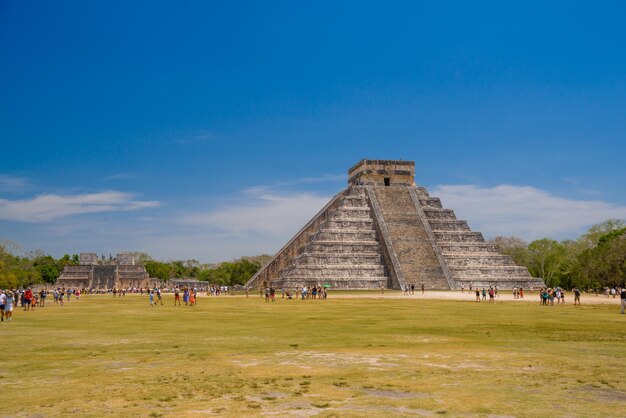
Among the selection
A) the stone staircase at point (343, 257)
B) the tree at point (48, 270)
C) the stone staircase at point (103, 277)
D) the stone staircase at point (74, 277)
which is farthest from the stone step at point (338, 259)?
the tree at point (48, 270)

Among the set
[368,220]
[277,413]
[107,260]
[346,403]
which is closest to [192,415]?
[277,413]

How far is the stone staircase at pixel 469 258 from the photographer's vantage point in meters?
44.9

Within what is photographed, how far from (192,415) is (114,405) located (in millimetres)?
1067

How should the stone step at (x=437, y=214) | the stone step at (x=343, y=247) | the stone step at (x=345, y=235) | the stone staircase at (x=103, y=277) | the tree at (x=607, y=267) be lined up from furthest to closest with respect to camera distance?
the stone staircase at (x=103, y=277), the stone step at (x=437, y=214), the stone step at (x=345, y=235), the stone step at (x=343, y=247), the tree at (x=607, y=267)

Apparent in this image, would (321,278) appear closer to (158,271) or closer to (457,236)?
(457,236)

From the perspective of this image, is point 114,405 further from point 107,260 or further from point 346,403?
point 107,260

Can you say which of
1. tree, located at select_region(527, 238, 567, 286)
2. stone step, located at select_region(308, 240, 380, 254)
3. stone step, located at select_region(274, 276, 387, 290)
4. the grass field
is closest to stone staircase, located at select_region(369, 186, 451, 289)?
stone step, located at select_region(308, 240, 380, 254)

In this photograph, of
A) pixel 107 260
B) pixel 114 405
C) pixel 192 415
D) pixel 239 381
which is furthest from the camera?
pixel 107 260

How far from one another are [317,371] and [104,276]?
245ft

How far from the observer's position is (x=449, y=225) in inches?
2035

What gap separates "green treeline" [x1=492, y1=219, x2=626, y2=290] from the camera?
1817 inches

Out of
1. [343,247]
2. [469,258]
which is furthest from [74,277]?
[469,258]

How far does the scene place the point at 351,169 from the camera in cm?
6091

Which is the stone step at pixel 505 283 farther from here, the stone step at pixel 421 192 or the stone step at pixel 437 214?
the stone step at pixel 421 192
